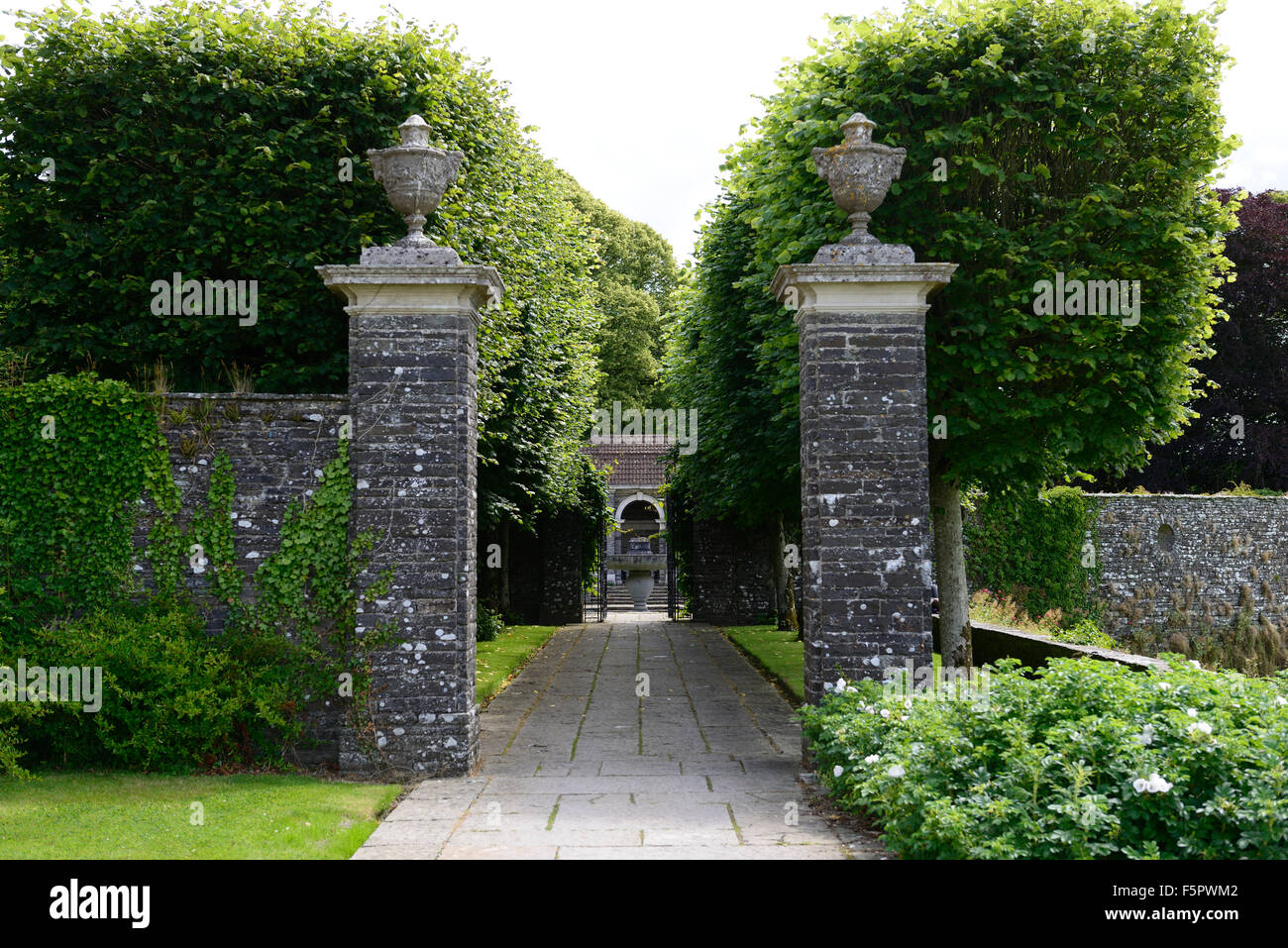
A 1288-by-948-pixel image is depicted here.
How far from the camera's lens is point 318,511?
7.00m

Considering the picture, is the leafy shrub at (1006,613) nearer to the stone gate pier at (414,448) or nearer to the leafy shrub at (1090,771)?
the leafy shrub at (1090,771)

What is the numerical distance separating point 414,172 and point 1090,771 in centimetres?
588

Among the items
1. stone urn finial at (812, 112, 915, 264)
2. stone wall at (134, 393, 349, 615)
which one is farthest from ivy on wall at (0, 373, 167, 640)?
stone urn finial at (812, 112, 915, 264)

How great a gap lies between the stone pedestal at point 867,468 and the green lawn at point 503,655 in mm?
3808

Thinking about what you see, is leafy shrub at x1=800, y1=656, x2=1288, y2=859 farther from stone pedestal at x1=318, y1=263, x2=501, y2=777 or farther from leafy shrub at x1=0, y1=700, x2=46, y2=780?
leafy shrub at x1=0, y1=700, x2=46, y2=780

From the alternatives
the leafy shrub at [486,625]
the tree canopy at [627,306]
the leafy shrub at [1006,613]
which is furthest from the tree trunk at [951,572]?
the tree canopy at [627,306]

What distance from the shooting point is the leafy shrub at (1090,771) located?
4062 mm

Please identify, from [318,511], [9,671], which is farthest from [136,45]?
[9,671]

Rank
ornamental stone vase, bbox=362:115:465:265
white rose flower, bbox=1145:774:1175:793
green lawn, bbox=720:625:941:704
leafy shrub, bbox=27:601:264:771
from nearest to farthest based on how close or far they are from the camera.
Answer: white rose flower, bbox=1145:774:1175:793, leafy shrub, bbox=27:601:264:771, ornamental stone vase, bbox=362:115:465:265, green lawn, bbox=720:625:941:704

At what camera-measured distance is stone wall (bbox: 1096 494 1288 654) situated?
63.0 feet

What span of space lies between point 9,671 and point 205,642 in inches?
52.7

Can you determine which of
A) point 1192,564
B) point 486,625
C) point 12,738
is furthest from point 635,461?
point 12,738

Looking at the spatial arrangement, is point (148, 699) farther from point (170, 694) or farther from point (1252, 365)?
point (1252, 365)

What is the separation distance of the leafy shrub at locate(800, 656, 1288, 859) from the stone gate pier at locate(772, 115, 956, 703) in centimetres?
125
